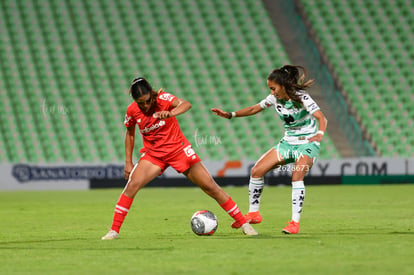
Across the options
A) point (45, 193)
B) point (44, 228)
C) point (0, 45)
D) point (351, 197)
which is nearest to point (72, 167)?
point (45, 193)

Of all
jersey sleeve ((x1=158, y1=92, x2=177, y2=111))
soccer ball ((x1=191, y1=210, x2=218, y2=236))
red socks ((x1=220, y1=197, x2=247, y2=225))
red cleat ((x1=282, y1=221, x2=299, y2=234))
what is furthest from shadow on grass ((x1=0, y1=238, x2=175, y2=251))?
red cleat ((x1=282, y1=221, x2=299, y2=234))

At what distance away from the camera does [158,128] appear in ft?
28.7

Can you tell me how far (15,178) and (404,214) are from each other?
38.3 feet

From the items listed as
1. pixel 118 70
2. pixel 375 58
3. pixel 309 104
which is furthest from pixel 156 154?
pixel 375 58

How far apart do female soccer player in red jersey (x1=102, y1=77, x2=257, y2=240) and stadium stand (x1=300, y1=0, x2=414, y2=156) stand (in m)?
15.3

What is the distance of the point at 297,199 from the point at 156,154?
69.6 inches

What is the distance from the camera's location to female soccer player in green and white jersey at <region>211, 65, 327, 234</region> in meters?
9.20

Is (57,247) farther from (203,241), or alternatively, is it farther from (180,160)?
(180,160)

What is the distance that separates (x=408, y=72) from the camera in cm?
2545

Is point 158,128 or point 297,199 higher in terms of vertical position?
point 158,128

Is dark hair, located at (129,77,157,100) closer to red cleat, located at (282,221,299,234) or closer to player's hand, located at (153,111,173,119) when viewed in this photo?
player's hand, located at (153,111,173,119)

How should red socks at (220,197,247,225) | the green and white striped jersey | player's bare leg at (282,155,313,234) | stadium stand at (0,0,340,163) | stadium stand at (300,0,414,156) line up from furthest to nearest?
stadium stand at (300,0,414,156)
stadium stand at (0,0,340,163)
the green and white striped jersey
player's bare leg at (282,155,313,234)
red socks at (220,197,247,225)

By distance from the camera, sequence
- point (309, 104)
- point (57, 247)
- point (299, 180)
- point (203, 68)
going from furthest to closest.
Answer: point (203, 68) < point (299, 180) < point (309, 104) < point (57, 247)

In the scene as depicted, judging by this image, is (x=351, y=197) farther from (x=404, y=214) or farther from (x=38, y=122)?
(x=38, y=122)
